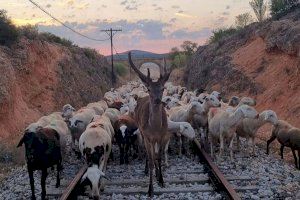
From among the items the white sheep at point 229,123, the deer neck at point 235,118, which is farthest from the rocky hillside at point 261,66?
the deer neck at point 235,118

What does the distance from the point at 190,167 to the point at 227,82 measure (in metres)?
22.4

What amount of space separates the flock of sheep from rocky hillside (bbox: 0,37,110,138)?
5.16 m

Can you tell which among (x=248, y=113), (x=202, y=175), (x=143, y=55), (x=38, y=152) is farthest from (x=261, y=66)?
(x=143, y=55)

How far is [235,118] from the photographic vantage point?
13.4m

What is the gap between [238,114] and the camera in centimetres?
1343

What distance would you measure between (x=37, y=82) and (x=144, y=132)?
2184 centimetres

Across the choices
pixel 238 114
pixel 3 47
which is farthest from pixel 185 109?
pixel 3 47

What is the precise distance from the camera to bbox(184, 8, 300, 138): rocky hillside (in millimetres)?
24234

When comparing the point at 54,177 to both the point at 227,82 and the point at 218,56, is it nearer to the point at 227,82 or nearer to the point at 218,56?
the point at 227,82

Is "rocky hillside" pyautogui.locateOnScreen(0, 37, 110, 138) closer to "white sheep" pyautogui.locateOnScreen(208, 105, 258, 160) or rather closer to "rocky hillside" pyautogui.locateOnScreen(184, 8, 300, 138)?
"white sheep" pyautogui.locateOnScreen(208, 105, 258, 160)

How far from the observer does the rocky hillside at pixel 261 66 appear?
2423 centimetres

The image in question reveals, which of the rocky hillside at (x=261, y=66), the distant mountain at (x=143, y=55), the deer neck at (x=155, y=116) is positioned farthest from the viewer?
the rocky hillside at (x=261, y=66)

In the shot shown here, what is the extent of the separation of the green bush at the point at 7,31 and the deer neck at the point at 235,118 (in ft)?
60.4

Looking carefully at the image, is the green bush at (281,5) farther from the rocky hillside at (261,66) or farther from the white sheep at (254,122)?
the white sheep at (254,122)
